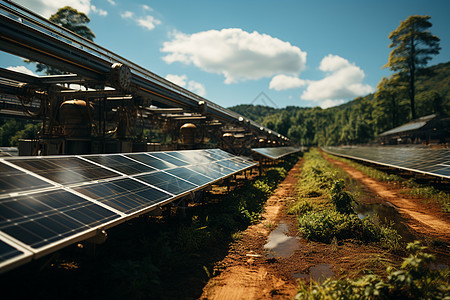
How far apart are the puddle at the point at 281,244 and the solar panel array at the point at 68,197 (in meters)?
4.07

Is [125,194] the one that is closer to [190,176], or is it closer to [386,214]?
[190,176]

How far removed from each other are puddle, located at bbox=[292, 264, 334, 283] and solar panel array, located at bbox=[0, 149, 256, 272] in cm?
501

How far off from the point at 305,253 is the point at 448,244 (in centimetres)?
603

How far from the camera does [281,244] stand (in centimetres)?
919

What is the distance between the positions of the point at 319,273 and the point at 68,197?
307 inches

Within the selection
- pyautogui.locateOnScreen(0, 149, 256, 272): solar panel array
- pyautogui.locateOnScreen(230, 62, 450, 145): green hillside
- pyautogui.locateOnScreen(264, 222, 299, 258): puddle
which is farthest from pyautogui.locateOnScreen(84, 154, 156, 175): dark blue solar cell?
pyautogui.locateOnScreen(230, 62, 450, 145): green hillside

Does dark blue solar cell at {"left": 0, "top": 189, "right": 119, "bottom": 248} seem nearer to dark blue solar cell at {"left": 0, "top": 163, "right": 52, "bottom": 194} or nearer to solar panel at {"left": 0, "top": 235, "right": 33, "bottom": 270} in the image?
solar panel at {"left": 0, "top": 235, "right": 33, "bottom": 270}

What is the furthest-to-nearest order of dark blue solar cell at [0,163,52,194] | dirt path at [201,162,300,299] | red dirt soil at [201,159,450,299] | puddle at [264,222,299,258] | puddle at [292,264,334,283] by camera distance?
1. puddle at [264,222,299,258]
2. puddle at [292,264,334,283]
3. red dirt soil at [201,159,450,299]
4. dirt path at [201,162,300,299]
5. dark blue solar cell at [0,163,52,194]

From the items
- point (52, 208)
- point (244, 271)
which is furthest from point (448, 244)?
point (52, 208)

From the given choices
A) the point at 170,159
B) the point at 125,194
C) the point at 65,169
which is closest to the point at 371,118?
the point at 170,159

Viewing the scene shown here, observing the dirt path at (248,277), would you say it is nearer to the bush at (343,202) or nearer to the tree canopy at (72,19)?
the bush at (343,202)

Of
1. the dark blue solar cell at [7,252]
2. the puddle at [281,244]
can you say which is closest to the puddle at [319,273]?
the puddle at [281,244]

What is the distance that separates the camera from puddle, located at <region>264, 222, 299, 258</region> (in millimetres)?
8414

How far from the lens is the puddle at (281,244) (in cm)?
841
